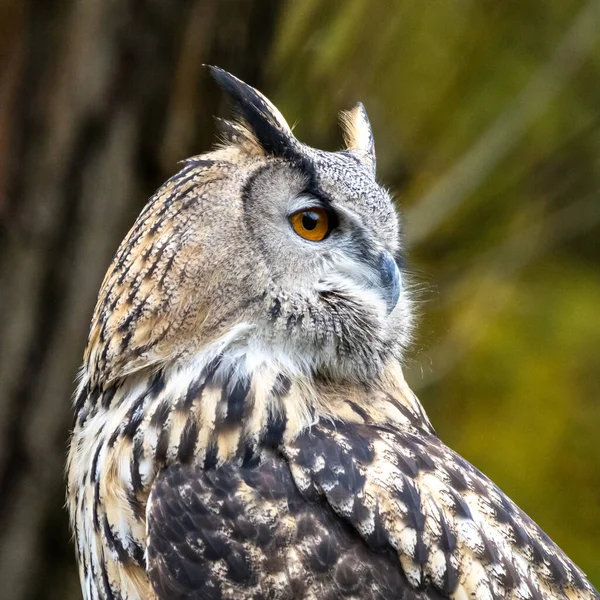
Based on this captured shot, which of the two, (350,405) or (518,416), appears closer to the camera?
(350,405)

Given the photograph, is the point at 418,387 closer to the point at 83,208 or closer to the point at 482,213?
the point at 482,213

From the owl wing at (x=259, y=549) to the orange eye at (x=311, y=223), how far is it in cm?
58

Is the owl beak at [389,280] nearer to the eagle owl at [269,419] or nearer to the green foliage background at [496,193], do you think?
the eagle owl at [269,419]

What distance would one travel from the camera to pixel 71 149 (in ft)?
8.70

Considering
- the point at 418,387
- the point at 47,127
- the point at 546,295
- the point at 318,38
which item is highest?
the point at 318,38

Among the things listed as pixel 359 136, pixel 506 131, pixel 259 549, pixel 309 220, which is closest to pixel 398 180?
pixel 506 131

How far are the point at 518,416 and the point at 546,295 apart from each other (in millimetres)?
563

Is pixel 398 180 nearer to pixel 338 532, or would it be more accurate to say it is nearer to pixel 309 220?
pixel 309 220

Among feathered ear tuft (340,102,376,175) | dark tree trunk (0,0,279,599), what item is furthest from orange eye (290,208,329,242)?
dark tree trunk (0,0,279,599)

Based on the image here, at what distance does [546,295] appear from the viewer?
4.16 meters

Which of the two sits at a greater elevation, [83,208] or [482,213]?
[482,213]

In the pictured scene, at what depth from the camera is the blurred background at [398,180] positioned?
8.63ft

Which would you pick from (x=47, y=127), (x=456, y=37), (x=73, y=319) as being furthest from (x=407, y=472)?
(x=456, y=37)

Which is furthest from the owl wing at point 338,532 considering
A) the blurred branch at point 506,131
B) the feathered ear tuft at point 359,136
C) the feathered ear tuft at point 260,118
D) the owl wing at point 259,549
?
the blurred branch at point 506,131
